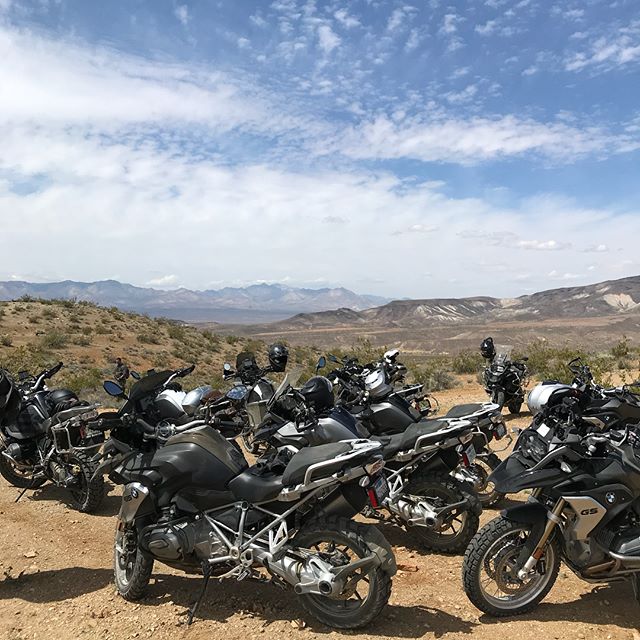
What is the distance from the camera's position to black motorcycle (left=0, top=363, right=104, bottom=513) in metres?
6.19

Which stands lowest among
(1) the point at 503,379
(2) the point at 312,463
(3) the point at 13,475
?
(3) the point at 13,475

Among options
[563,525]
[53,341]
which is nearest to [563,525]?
[563,525]

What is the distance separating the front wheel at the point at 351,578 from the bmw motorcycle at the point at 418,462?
3.48 feet

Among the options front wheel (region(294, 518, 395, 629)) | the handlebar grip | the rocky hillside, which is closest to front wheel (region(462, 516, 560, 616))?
front wheel (region(294, 518, 395, 629))

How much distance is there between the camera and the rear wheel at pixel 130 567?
405cm

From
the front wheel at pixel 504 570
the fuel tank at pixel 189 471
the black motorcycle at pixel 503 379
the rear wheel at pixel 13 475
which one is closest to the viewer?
the front wheel at pixel 504 570

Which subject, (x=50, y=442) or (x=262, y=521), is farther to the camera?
(x=50, y=442)

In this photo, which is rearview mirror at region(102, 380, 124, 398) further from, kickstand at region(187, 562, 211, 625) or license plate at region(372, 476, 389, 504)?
license plate at region(372, 476, 389, 504)

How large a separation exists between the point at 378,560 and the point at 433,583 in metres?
1.23

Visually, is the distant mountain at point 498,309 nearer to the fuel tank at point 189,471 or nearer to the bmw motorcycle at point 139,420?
the bmw motorcycle at point 139,420

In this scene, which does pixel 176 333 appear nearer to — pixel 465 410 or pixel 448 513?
pixel 465 410

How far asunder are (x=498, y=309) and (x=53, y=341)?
427 ft

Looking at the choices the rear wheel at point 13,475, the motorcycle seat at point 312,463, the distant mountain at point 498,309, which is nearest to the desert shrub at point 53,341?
the rear wheel at point 13,475

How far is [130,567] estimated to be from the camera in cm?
418
